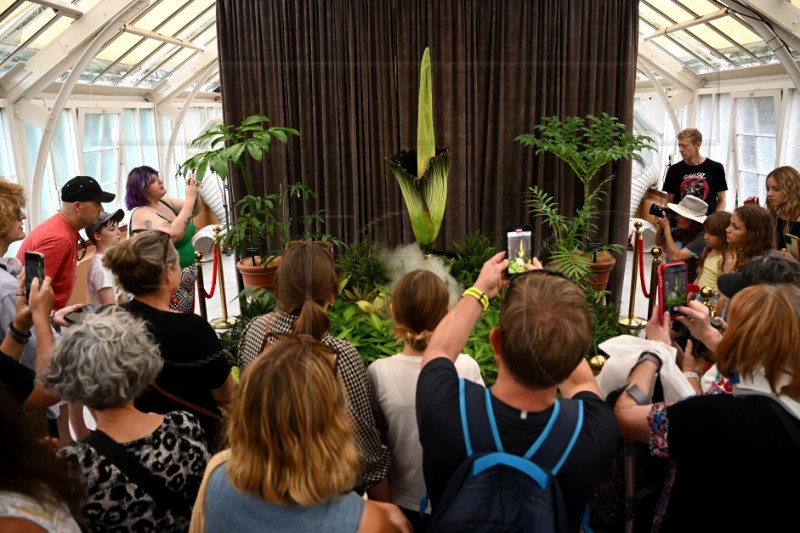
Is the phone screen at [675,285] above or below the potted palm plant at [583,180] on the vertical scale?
below

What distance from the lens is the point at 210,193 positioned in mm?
2182

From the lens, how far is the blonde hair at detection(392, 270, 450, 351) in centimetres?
110

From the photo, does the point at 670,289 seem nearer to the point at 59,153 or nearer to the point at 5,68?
the point at 59,153

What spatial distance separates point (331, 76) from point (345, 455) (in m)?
1.80

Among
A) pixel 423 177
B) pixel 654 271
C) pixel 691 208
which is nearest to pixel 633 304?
pixel 654 271

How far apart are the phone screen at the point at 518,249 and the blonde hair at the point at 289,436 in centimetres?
53

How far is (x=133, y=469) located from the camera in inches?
32.8

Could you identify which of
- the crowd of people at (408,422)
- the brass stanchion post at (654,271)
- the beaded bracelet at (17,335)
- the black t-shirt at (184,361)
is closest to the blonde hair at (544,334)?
the crowd of people at (408,422)

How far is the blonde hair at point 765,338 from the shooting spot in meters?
0.81

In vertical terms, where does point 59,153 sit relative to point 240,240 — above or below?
above

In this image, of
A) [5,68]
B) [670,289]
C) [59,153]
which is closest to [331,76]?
[670,289]

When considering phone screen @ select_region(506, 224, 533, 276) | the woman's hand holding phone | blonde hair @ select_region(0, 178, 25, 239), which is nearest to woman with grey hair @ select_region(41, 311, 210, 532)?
the woman's hand holding phone

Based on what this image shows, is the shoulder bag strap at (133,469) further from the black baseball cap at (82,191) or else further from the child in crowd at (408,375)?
the black baseball cap at (82,191)

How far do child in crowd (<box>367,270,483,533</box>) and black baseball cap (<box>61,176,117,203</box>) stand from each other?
112cm
